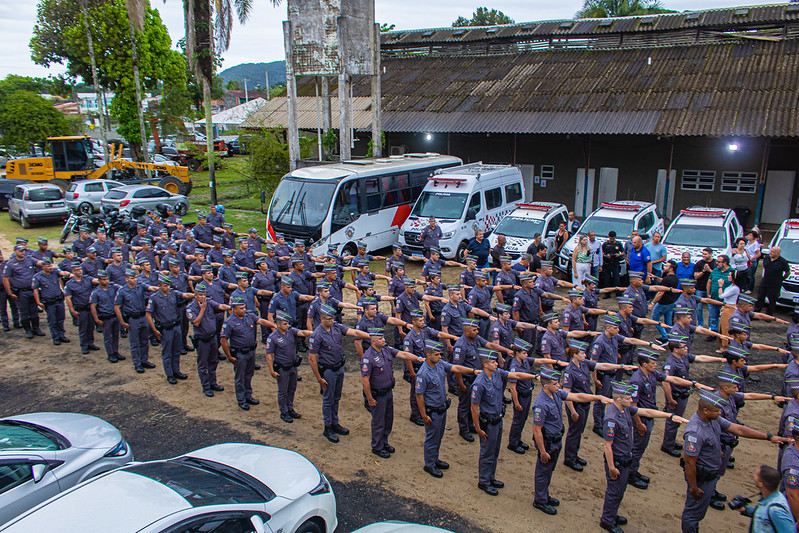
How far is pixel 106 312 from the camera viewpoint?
999 cm

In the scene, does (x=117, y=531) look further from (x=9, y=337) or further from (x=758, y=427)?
(x=9, y=337)

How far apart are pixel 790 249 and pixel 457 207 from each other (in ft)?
25.3

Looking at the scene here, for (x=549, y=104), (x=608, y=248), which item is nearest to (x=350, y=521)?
(x=608, y=248)

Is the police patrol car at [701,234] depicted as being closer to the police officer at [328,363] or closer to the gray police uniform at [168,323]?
the police officer at [328,363]

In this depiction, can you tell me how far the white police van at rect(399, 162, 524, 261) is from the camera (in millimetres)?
15391

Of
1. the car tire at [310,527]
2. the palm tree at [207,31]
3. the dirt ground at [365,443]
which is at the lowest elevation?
the dirt ground at [365,443]

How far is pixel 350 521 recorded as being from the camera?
19.6ft

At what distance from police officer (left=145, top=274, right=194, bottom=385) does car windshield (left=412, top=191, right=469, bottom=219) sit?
8.17m

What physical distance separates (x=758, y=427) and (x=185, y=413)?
26.4ft

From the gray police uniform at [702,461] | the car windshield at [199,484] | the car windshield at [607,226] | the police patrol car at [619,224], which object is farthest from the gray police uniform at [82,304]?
the car windshield at [607,226]

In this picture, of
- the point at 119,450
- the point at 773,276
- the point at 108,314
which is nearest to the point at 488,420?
the point at 119,450

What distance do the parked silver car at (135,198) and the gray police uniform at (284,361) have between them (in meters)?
13.9

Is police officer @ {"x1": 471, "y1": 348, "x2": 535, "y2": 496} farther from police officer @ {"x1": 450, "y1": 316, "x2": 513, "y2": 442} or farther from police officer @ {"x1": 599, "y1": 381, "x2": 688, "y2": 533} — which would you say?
police officer @ {"x1": 599, "y1": 381, "x2": 688, "y2": 533}

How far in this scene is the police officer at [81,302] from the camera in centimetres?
1024
